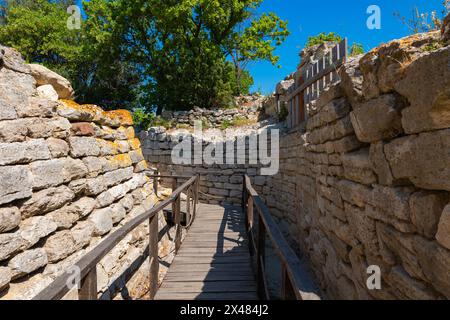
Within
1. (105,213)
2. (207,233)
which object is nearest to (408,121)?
(105,213)

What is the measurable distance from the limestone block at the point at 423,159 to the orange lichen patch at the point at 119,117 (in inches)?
128

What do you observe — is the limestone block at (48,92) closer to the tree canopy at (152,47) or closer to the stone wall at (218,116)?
the stone wall at (218,116)

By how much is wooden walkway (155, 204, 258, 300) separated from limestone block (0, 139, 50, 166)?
190 centimetres

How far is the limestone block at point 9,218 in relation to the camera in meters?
1.85

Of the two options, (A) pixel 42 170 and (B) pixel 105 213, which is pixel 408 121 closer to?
(A) pixel 42 170

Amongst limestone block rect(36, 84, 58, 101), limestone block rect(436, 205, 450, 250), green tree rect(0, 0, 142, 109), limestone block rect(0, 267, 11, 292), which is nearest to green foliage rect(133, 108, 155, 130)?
green tree rect(0, 0, 142, 109)

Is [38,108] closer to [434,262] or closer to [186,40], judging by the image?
[434,262]

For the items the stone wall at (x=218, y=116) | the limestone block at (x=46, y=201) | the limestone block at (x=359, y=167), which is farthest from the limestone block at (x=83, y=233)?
the stone wall at (x=218, y=116)

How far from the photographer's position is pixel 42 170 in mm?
2271

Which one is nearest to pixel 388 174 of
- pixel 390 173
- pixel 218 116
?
pixel 390 173

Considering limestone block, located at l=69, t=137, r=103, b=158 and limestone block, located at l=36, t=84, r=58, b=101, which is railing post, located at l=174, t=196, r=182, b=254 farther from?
limestone block, located at l=36, t=84, r=58, b=101

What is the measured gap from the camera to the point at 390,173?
58.7 inches

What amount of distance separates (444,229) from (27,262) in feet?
8.32
